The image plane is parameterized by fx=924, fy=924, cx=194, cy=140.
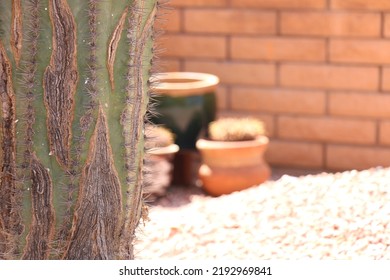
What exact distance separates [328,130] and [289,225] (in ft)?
7.34

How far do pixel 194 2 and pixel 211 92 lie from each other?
737mm

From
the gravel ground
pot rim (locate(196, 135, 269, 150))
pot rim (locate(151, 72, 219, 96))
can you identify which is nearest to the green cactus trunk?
the gravel ground

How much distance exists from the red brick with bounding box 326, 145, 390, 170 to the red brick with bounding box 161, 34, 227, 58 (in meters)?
1.02

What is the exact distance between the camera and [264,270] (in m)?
2.66

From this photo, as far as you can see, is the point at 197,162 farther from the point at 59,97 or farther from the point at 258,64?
the point at 59,97

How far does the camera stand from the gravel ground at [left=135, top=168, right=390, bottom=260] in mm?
3719

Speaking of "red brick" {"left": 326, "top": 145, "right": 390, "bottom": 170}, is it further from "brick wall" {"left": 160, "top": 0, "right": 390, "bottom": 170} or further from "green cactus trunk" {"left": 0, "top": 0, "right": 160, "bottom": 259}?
"green cactus trunk" {"left": 0, "top": 0, "right": 160, "bottom": 259}

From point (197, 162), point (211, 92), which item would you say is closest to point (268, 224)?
point (211, 92)

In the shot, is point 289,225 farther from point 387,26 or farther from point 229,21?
point 229,21

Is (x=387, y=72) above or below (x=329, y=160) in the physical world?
above

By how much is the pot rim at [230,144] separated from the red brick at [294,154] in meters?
0.47

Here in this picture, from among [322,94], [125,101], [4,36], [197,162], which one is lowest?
[197,162]

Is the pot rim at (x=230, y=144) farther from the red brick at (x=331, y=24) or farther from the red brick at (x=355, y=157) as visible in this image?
the red brick at (x=331, y=24)

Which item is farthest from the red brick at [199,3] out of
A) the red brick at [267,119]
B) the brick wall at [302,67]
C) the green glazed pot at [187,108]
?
the red brick at [267,119]
